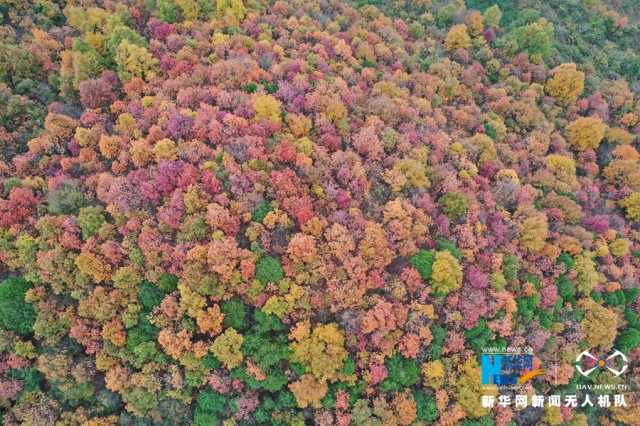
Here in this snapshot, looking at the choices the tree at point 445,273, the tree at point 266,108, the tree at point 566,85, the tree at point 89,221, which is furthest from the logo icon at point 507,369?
the tree at point 566,85

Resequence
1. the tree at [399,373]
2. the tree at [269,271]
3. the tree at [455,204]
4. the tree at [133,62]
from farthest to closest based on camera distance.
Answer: the tree at [133,62], the tree at [455,204], the tree at [399,373], the tree at [269,271]

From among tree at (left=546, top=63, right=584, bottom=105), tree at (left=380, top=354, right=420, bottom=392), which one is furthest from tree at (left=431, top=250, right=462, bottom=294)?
tree at (left=546, top=63, right=584, bottom=105)

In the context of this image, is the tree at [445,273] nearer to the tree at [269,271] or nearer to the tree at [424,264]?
the tree at [424,264]

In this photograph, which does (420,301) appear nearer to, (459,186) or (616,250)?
(459,186)

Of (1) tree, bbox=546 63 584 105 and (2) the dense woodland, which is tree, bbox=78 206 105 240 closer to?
(2) the dense woodland

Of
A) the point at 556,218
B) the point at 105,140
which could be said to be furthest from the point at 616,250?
the point at 105,140
